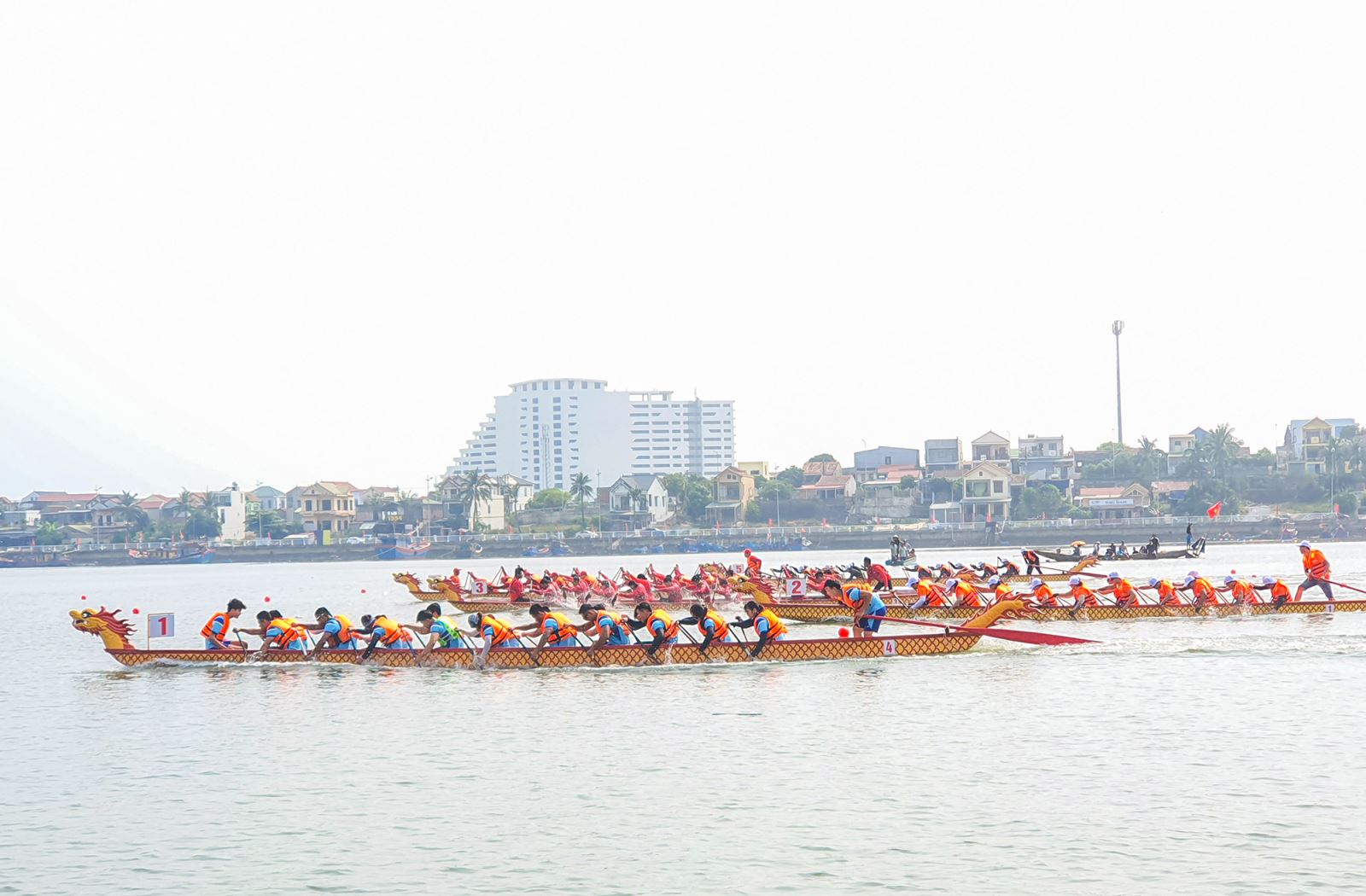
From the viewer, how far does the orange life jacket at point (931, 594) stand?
1406 inches

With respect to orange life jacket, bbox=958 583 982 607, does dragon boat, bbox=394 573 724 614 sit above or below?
below

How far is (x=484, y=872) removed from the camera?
14180mm

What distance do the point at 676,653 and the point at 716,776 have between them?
28.0 ft

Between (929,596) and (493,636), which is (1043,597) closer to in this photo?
(929,596)

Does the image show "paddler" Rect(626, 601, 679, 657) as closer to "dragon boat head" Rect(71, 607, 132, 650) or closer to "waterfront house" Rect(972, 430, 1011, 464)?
"dragon boat head" Rect(71, 607, 132, 650)

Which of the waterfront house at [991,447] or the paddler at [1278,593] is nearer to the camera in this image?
the paddler at [1278,593]

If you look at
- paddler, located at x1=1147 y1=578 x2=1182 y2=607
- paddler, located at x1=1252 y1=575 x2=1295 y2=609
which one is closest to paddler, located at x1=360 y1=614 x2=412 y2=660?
paddler, located at x1=1147 y1=578 x2=1182 y2=607

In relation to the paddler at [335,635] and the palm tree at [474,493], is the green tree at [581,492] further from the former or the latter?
the paddler at [335,635]

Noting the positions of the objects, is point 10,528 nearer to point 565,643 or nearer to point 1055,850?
point 565,643

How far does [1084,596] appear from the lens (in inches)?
1374

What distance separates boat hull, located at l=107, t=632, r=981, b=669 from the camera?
1069 inches

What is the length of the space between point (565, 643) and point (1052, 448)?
496 ft

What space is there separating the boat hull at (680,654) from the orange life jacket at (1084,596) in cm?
737

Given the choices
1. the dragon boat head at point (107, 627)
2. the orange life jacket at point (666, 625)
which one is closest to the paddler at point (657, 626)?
the orange life jacket at point (666, 625)
